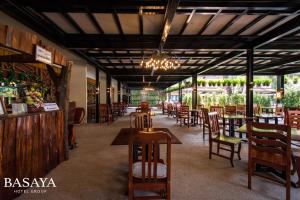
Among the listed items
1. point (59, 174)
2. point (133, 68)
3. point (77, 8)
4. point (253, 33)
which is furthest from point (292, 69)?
point (59, 174)

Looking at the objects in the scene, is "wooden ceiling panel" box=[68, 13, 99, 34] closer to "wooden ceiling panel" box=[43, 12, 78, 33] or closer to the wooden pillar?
"wooden ceiling panel" box=[43, 12, 78, 33]

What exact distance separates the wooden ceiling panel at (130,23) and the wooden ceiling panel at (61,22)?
57.8 inches

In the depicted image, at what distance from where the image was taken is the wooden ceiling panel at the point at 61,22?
14.7ft

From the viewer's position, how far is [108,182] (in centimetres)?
294

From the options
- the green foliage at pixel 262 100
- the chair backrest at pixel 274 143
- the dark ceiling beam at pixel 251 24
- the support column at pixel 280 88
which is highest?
the dark ceiling beam at pixel 251 24

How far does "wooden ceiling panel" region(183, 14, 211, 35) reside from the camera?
4625 millimetres

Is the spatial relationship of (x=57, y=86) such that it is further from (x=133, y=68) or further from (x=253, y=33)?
(x=133, y=68)

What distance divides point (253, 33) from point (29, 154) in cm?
655

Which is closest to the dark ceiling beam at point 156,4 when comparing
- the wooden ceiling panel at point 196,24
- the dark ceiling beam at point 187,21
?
the dark ceiling beam at point 187,21

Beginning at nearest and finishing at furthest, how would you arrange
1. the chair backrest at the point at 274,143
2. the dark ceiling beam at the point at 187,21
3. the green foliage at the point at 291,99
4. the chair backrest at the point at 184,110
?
the chair backrest at the point at 274,143 → the dark ceiling beam at the point at 187,21 → the chair backrest at the point at 184,110 → the green foliage at the point at 291,99

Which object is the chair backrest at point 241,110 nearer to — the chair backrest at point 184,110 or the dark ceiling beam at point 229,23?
the chair backrest at point 184,110

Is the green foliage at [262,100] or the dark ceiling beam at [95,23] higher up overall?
the dark ceiling beam at [95,23]

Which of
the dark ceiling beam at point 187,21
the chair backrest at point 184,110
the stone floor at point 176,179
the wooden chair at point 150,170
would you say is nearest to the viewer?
the wooden chair at point 150,170

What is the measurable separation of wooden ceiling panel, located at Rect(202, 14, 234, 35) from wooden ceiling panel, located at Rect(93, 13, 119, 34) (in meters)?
2.69
